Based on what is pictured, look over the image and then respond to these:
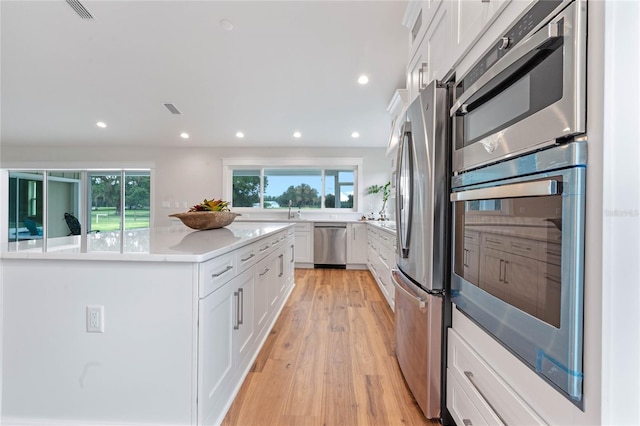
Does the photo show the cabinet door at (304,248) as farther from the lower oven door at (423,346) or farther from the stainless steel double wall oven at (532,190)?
the stainless steel double wall oven at (532,190)

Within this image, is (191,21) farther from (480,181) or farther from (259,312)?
(480,181)

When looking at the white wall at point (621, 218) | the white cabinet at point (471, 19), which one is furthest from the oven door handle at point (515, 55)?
the white cabinet at point (471, 19)

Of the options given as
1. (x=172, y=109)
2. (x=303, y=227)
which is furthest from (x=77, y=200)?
(x=303, y=227)

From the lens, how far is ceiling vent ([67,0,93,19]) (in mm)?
2615

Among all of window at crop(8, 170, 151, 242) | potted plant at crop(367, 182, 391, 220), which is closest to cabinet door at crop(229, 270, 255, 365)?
potted plant at crop(367, 182, 391, 220)

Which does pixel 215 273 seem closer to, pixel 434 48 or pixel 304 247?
pixel 434 48

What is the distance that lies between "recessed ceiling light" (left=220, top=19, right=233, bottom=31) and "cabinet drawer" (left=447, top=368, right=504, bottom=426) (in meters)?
3.43

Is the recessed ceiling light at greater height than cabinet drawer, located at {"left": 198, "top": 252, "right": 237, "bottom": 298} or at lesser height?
greater

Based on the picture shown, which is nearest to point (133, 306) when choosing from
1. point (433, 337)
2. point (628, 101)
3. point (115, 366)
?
point (115, 366)

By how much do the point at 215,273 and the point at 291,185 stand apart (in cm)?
472

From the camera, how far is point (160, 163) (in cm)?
588

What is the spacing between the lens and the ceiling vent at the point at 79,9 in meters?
2.62

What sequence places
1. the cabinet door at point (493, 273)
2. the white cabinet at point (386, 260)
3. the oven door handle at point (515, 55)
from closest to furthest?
the oven door handle at point (515, 55), the cabinet door at point (493, 273), the white cabinet at point (386, 260)

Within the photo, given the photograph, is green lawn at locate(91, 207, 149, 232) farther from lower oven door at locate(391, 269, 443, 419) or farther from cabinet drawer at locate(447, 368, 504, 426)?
cabinet drawer at locate(447, 368, 504, 426)
